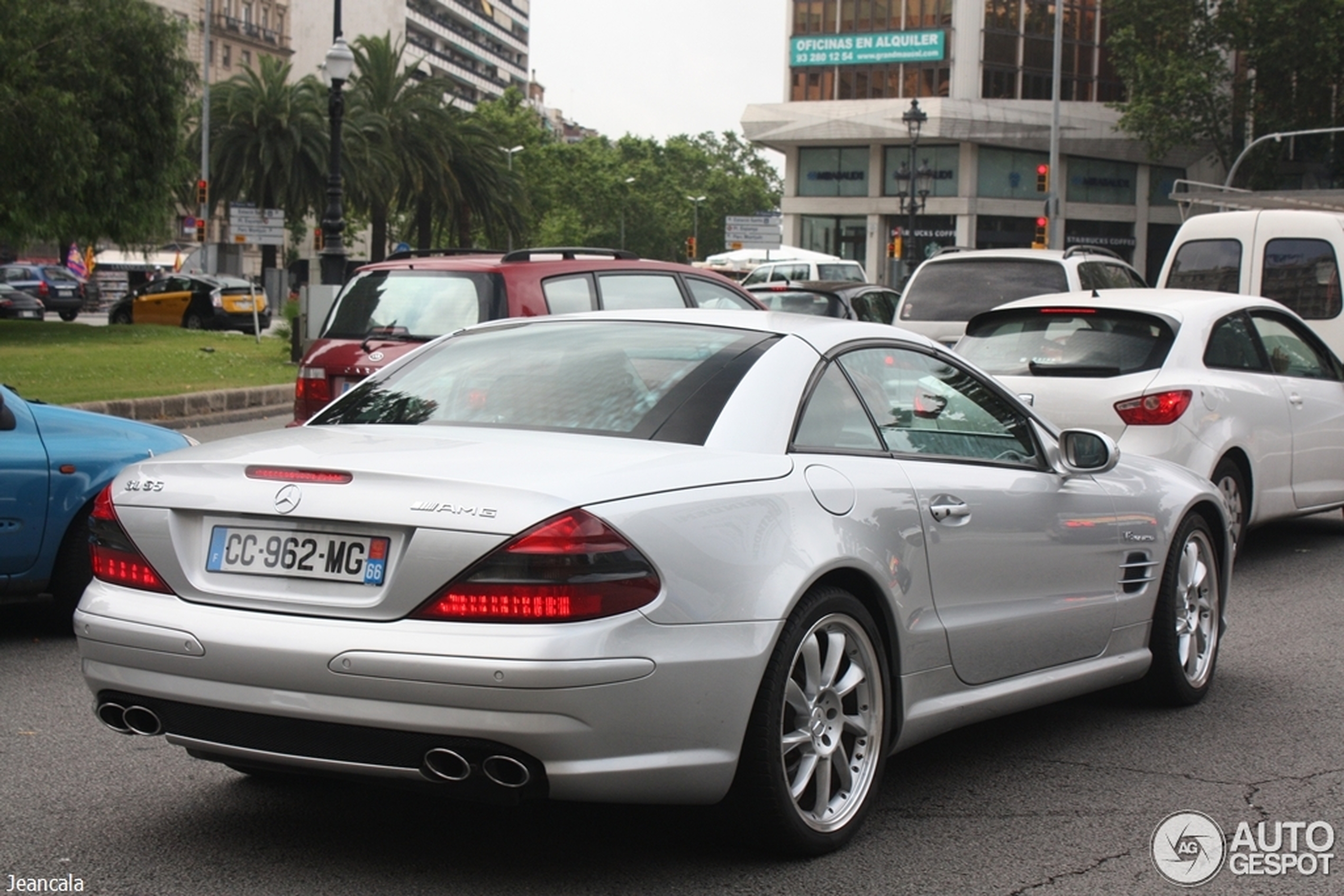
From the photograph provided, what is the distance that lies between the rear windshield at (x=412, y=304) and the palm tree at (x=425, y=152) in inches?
A: 1551

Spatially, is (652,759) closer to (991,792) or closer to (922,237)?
(991,792)

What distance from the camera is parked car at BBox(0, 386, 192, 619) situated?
6.93m

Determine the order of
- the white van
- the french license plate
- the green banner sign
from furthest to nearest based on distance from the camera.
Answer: the green banner sign
the white van
the french license plate

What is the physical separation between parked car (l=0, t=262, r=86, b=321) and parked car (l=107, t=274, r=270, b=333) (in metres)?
8.48

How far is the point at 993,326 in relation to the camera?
983cm

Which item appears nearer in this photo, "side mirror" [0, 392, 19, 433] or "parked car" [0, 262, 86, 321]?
"side mirror" [0, 392, 19, 433]

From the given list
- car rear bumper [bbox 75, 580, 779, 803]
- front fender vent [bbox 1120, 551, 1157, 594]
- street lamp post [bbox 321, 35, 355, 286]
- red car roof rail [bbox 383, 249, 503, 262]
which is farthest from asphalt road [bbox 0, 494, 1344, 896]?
street lamp post [bbox 321, 35, 355, 286]

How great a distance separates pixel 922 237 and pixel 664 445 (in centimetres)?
7863

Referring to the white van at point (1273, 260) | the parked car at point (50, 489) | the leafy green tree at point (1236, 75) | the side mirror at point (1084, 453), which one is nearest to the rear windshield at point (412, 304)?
the parked car at point (50, 489)

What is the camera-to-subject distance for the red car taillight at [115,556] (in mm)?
4133

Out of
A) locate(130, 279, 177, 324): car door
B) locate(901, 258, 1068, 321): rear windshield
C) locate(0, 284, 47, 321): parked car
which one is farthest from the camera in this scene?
locate(0, 284, 47, 321): parked car

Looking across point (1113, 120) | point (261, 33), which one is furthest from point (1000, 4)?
point (261, 33)

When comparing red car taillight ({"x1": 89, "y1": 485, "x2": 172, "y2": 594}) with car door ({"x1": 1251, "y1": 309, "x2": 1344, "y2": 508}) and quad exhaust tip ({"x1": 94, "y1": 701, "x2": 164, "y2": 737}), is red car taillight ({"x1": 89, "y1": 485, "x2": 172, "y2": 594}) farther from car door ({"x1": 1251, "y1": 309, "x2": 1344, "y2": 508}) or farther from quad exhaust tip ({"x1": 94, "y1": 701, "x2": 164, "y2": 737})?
car door ({"x1": 1251, "y1": 309, "x2": 1344, "y2": 508})

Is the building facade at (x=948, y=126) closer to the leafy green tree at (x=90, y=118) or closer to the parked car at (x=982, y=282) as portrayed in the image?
the leafy green tree at (x=90, y=118)
